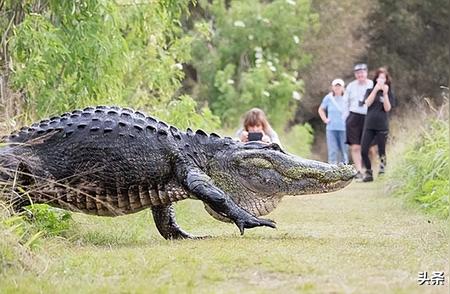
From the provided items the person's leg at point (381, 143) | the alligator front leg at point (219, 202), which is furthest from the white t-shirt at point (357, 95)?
the alligator front leg at point (219, 202)

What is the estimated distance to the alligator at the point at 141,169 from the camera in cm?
779

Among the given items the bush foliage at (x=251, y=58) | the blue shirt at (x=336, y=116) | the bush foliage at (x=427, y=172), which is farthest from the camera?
the bush foliage at (x=251, y=58)

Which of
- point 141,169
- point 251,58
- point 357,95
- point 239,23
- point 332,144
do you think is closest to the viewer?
point 141,169

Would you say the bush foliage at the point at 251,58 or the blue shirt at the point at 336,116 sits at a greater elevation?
the bush foliage at the point at 251,58

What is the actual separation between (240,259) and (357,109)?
36.5 feet

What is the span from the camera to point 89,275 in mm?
5801

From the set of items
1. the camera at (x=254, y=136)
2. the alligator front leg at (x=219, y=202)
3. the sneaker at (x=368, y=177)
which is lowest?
the alligator front leg at (x=219, y=202)

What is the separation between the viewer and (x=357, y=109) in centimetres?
1700

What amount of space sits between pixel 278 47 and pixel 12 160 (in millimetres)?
20184

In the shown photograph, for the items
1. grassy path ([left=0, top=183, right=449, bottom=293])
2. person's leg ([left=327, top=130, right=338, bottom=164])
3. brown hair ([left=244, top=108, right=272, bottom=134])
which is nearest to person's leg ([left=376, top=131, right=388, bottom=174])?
person's leg ([left=327, top=130, right=338, bottom=164])

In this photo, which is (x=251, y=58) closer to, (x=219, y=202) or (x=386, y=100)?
(x=386, y=100)

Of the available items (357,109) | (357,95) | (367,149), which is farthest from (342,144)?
(367,149)

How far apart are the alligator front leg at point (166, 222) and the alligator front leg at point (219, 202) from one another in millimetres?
636

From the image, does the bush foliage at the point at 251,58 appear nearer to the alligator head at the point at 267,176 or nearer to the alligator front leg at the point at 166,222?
the alligator front leg at the point at 166,222
